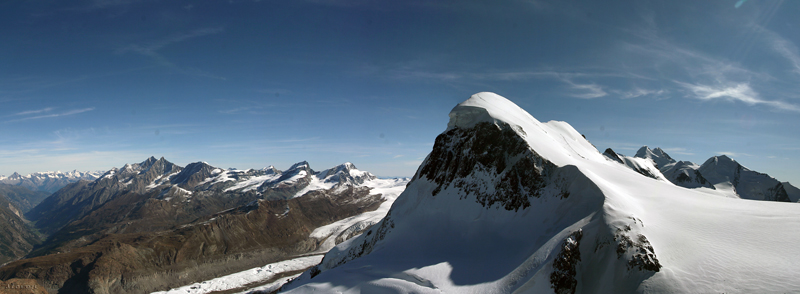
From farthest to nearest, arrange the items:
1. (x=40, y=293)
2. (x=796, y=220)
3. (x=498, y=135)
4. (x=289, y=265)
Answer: (x=289, y=265) < (x=40, y=293) < (x=498, y=135) < (x=796, y=220)

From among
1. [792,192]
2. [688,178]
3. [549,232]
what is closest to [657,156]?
[792,192]

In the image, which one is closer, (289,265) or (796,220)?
(796,220)

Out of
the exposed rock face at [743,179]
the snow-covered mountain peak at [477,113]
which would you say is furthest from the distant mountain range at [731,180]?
the snow-covered mountain peak at [477,113]

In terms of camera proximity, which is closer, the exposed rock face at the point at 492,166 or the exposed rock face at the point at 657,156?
the exposed rock face at the point at 492,166

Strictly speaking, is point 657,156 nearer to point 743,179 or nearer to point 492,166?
point 743,179

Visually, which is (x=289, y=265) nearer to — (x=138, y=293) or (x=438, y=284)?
(x=138, y=293)

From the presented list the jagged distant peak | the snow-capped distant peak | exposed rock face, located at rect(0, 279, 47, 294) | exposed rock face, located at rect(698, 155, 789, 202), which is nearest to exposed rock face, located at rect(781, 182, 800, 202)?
exposed rock face, located at rect(698, 155, 789, 202)

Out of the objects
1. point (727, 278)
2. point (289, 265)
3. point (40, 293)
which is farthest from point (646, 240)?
point (289, 265)

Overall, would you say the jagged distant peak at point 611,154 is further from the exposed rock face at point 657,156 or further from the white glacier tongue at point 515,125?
the exposed rock face at point 657,156
